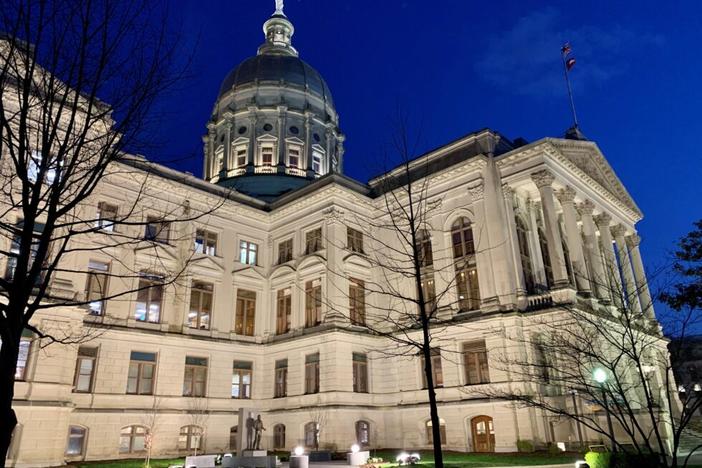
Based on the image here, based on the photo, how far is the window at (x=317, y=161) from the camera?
182ft

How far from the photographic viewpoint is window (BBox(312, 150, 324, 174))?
182 ft

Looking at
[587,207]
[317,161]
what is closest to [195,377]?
[587,207]

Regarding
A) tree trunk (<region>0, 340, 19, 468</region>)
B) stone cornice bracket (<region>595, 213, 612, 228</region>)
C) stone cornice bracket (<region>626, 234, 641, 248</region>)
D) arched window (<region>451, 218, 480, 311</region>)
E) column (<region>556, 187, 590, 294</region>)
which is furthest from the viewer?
stone cornice bracket (<region>626, 234, 641, 248</region>)

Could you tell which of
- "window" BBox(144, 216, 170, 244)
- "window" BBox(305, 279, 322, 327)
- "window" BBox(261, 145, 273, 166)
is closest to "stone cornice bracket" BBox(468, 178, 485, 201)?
"window" BBox(305, 279, 322, 327)

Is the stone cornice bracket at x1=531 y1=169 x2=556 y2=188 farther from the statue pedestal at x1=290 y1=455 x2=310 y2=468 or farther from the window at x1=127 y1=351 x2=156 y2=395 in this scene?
the window at x1=127 y1=351 x2=156 y2=395

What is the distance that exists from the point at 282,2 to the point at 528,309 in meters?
62.6

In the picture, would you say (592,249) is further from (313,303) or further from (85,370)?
(85,370)

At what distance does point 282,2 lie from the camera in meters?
75.9

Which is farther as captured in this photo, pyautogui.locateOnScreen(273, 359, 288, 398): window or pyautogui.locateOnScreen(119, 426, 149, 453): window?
pyautogui.locateOnScreen(273, 359, 288, 398): window

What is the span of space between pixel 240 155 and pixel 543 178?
32577mm

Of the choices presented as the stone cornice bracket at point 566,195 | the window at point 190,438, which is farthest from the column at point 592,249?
the window at point 190,438

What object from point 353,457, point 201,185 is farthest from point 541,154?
point 201,185

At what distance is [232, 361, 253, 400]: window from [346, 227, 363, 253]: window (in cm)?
1051

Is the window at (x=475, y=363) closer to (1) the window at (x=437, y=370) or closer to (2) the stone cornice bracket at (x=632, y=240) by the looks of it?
(1) the window at (x=437, y=370)
